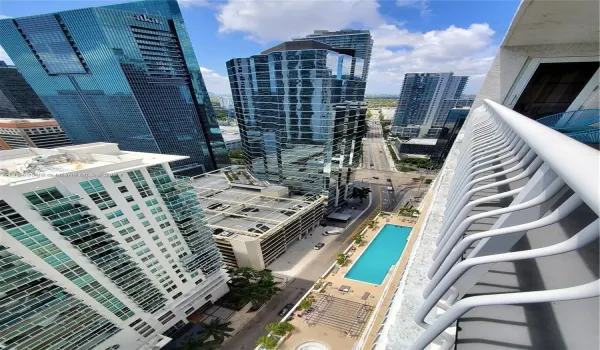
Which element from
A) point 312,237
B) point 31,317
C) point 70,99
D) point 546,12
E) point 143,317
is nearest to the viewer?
point 546,12

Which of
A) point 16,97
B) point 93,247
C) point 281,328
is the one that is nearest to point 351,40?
point 281,328

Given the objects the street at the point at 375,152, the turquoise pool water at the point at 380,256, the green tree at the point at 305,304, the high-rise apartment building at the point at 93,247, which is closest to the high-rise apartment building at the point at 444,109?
the street at the point at 375,152

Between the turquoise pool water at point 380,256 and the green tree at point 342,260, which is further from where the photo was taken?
the green tree at point 342,260

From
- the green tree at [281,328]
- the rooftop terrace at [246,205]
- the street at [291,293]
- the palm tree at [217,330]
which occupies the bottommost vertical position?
the street at [291,293]

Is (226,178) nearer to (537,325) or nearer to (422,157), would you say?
(537,325)

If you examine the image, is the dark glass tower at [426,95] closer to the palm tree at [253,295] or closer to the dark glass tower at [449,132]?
the dark glass tower at [449,132]

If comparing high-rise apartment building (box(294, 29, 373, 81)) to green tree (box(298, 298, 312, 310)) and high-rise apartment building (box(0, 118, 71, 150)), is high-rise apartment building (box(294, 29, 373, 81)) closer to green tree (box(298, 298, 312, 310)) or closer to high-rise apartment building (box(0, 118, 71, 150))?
high-rise apartment building (box(0, 118, 71, 150))

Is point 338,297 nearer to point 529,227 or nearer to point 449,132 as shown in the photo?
point 529,227

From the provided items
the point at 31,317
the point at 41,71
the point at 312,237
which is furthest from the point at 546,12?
the point at 41,71
